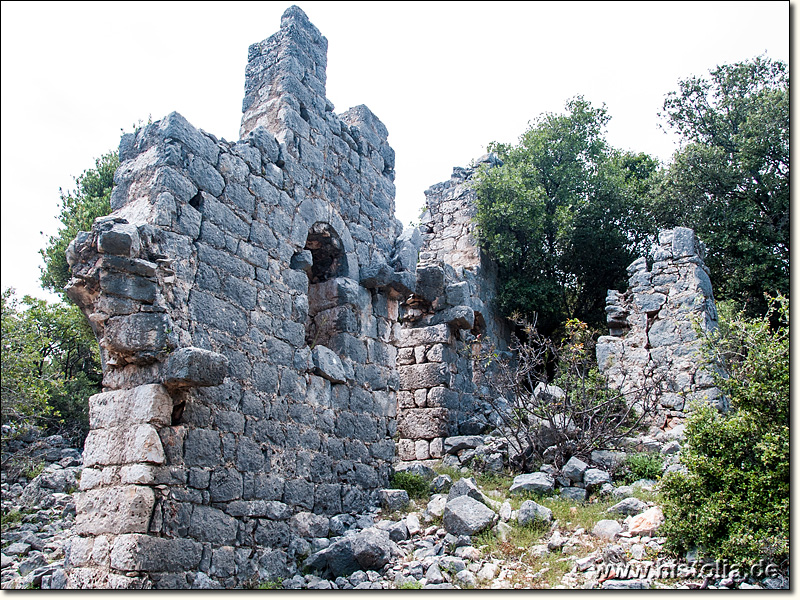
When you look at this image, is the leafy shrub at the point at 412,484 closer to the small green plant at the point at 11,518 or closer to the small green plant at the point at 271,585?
the small green plant at the point at 271,585

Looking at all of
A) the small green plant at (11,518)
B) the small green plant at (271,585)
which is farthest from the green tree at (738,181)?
the small green plant at (11,518)

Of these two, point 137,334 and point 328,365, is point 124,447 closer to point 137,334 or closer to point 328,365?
point 137,334

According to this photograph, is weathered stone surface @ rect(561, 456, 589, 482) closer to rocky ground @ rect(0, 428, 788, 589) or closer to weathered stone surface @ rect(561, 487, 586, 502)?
rocky ground @ rect(0, 428, 788, 589)

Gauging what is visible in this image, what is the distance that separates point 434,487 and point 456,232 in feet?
26.6

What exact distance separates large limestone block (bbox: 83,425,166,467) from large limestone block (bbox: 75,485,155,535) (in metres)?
0.21

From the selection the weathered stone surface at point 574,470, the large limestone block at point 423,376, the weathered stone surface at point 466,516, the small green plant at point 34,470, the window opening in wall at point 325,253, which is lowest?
the weathered stone surface at point 466,516

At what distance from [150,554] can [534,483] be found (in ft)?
13.8

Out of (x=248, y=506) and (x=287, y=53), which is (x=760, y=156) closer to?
(x=287, y=53)

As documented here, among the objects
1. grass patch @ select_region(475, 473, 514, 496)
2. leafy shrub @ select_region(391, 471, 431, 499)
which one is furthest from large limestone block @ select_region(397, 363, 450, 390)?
leafy shrub @ select_region(391, 471, 431, 499)

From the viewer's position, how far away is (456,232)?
1465 centimetres

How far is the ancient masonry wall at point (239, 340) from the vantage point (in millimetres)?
4781

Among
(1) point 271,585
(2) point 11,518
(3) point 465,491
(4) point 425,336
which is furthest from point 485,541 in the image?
(2) point 11,518

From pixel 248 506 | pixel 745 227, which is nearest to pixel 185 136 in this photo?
pixel 248 506

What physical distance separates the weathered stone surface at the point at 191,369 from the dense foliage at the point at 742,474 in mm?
3953
